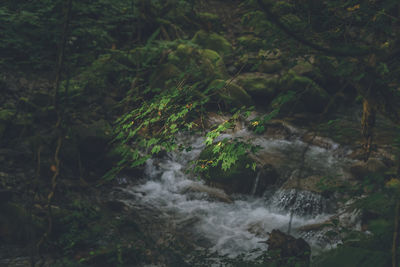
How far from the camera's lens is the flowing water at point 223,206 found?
614 centimetres

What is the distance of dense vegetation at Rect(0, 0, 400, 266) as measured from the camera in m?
2.26

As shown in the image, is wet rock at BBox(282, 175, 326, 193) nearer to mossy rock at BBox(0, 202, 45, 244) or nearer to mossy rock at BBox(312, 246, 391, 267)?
mossy rock at BBox(0, 202, 45, 244)

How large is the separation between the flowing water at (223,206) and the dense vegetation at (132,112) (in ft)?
1.89

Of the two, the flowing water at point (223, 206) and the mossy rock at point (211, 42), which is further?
the mossy rock at point (211, 42)

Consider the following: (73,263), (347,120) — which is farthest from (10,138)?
(347,120)

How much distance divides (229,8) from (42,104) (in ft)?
42.5

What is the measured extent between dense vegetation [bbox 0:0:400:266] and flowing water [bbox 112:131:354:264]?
22.7 inches

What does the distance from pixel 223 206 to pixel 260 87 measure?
20.3 feet

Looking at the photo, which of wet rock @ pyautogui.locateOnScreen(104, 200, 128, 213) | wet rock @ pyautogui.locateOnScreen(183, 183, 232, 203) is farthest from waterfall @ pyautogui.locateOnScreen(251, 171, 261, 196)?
wet rock @ pyautogui.locateOnScreen(104, 200, 128, 213)

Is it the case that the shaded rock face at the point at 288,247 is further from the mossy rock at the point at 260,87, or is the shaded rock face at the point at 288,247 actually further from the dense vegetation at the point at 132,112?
the mossy rock at the point at 260,87

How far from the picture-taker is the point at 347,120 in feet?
35.4

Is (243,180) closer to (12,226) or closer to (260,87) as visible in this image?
(12,226)

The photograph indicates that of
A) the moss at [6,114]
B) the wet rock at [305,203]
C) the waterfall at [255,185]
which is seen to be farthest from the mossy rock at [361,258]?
the moss at [6,114]

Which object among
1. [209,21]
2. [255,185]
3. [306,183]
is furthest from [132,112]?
[209,21]
